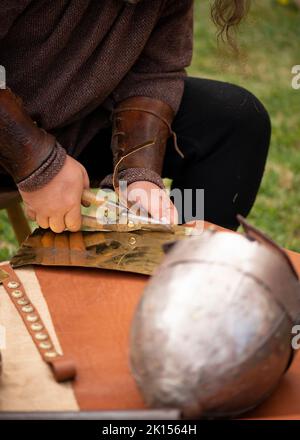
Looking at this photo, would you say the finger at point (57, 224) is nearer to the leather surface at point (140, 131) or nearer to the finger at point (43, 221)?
the finger at point (43, 221)

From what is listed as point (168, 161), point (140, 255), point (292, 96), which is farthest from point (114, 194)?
point (292, 96)

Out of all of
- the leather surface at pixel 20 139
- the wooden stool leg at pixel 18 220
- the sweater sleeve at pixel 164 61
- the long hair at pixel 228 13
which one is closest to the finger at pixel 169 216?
the leather surface at pixel 20 139

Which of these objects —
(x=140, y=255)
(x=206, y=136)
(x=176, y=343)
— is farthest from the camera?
(x=206, y=136)

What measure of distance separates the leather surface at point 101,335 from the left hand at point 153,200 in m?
0.20

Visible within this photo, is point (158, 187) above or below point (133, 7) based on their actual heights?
below

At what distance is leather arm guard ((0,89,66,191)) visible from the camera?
1.57 m

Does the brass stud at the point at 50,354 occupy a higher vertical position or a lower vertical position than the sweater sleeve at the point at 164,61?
lower

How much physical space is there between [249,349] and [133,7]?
1010mm

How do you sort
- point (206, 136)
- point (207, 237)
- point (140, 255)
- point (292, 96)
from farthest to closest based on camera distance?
point (292, 96), point (206, 136), point (140, 255), point (207, 237)

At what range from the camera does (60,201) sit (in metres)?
1.59

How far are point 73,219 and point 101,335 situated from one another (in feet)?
1.20

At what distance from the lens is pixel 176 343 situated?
100 centimetres

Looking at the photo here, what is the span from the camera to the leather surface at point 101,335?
1.16 m
